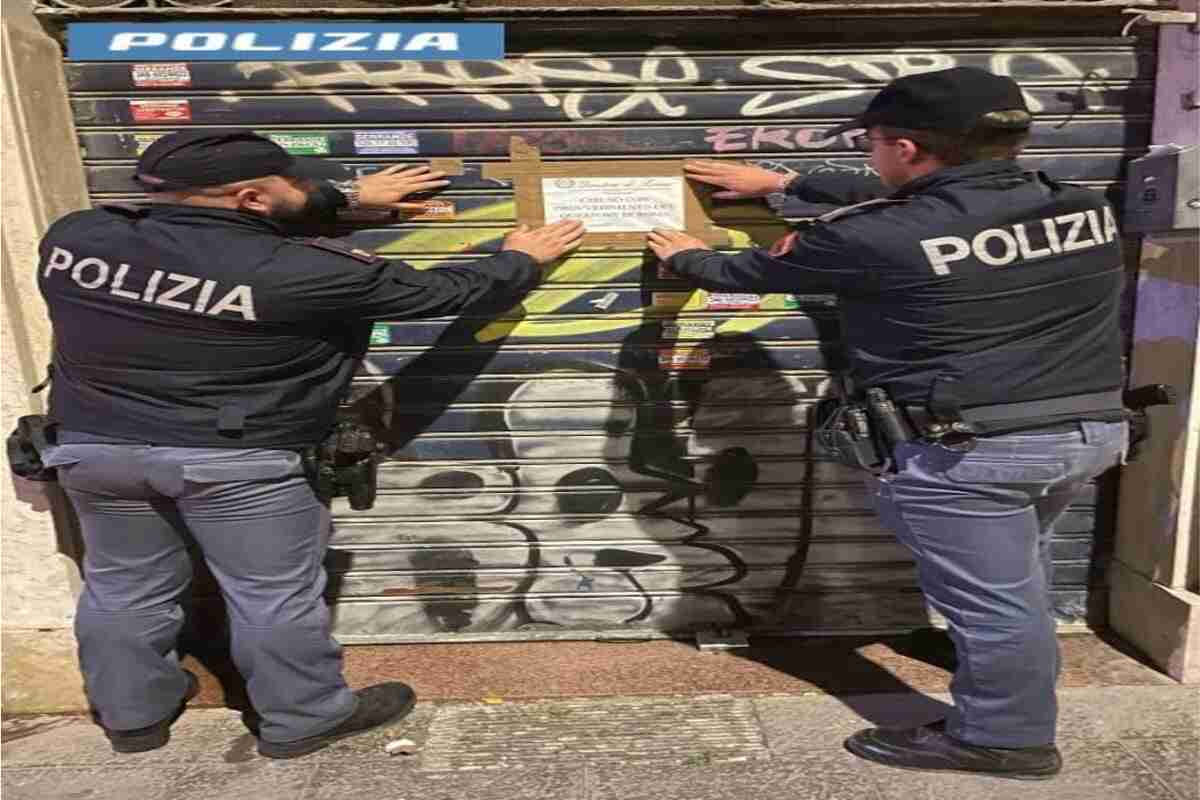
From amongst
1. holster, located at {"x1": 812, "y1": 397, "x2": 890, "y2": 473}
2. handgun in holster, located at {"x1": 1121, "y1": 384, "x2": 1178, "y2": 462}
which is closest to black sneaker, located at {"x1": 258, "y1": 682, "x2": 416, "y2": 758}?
holster, located at {"x1": 812, "y1": 397, "x2": 890, "y2": 473}

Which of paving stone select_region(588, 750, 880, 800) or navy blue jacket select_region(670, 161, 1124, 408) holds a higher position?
navy blue jacket select_region(670, 161, 1124, 408)

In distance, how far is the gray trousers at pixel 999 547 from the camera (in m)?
A: 2.59

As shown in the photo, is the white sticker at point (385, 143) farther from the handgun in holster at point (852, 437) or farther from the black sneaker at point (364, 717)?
the black sneaker at point (364, 717)

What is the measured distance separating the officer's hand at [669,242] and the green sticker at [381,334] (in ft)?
3.69

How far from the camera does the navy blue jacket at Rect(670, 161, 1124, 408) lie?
2.48m

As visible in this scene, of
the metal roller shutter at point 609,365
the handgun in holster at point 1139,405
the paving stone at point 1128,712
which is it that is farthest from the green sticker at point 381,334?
the paving stone at point 1128,712

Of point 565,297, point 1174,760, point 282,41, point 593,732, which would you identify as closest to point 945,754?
point 1174,760

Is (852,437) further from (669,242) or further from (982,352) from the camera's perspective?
(669,242)

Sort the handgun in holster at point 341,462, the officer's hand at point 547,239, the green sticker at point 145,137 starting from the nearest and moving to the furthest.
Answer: the handgun in holster at point 341,462, the officer's hand at point 547,239, the green sticker at point 145,137

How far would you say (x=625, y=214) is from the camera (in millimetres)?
3451

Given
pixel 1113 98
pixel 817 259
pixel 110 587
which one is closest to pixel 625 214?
pixel 817 259

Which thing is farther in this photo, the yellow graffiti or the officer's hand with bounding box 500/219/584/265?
the yellow graffiti

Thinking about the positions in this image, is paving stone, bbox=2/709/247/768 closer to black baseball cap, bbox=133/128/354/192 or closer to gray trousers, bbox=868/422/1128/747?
black baseball cap, bbox=133/128/354/192

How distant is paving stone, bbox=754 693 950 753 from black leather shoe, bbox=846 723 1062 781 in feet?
0.39
